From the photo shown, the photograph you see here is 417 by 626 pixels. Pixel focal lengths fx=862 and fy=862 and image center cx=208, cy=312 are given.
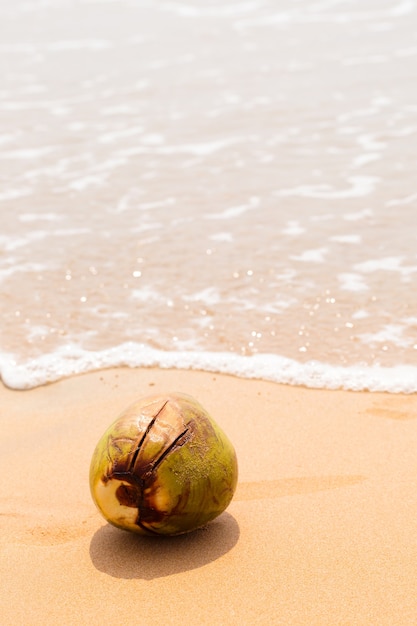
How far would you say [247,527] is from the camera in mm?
3229

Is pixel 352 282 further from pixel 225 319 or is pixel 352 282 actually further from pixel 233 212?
pixel 233 212

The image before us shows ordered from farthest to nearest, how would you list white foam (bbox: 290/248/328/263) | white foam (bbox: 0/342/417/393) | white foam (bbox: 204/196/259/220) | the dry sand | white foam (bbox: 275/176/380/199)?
white foam (bbox: 275/176/380/199)
white foam (bbox: 204/196/259/220)
white foam (bbox: 290/248/328/263)
white foam (bbox: 0/342/417/393)
the dry sand

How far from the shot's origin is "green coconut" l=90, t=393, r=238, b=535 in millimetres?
2879

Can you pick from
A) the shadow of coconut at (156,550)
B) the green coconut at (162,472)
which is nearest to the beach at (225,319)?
the shadow of coconut at (156,550)

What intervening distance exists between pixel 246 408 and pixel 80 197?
12.2ft

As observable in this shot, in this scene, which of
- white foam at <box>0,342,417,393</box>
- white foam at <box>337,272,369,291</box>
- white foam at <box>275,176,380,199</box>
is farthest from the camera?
white foam at <box>275,176,380,199</box>

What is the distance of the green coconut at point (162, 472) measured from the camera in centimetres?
288

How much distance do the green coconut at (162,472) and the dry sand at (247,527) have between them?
19cm

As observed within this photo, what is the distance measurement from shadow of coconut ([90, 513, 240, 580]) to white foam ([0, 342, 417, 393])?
1442 mm

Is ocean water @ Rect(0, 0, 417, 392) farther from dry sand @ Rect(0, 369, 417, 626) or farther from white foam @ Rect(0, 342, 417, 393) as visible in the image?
dry sand @ Rect(0, 369, 417, 626)

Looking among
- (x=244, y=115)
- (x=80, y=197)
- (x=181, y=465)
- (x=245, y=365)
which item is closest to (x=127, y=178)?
(x=80, y=197)

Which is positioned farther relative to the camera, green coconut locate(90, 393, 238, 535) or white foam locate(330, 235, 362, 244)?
white foam locate(330, 235, 362, 244)

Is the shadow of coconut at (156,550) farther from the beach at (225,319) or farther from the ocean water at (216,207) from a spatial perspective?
the ocean water at (216,207)

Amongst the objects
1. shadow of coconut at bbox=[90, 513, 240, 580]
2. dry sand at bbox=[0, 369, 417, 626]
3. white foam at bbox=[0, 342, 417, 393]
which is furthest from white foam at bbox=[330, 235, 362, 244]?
shadow of coconut at bbox=[90, 513, 240, 580]
